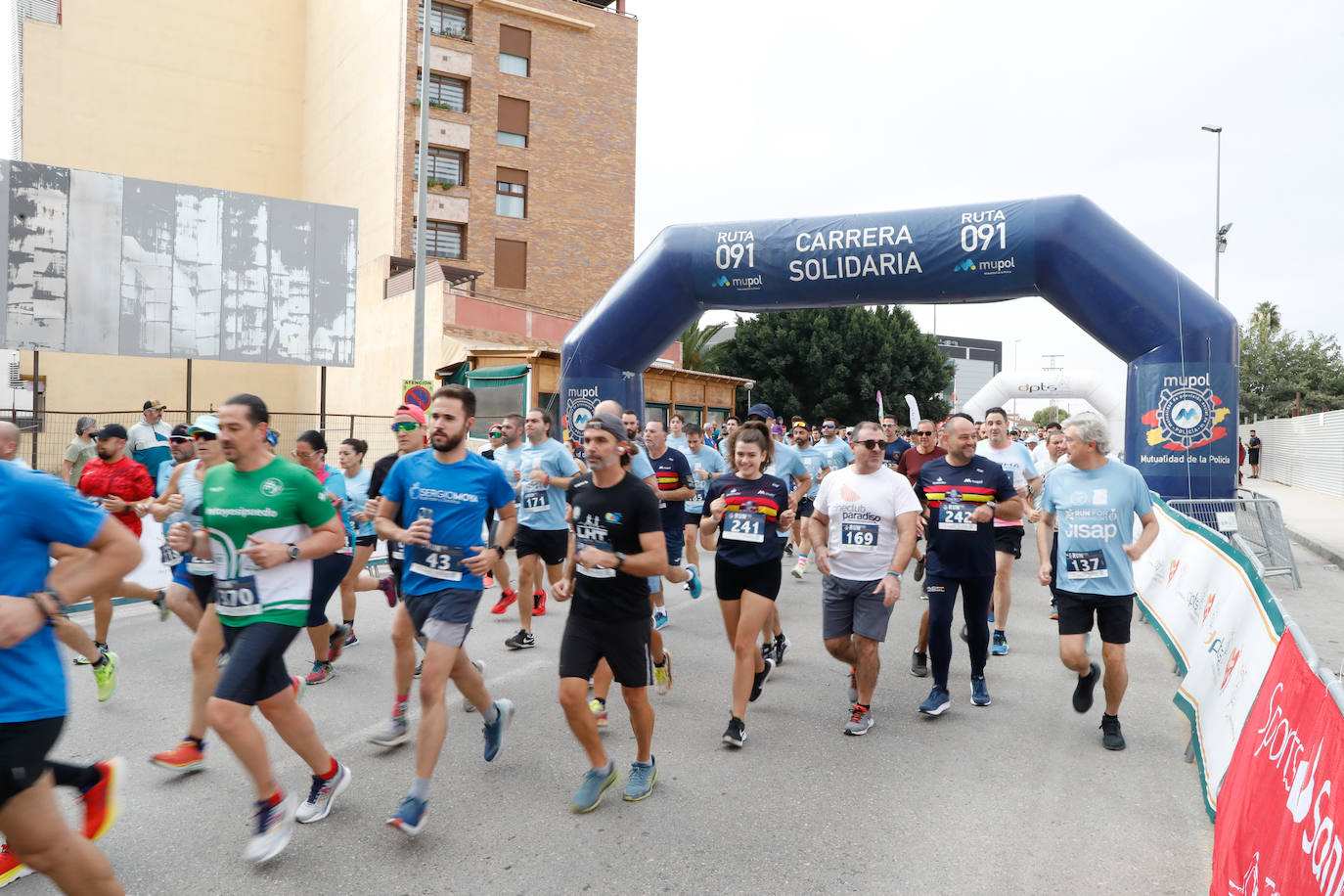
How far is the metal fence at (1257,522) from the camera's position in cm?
999

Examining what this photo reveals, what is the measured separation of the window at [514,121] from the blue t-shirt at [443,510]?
106ft

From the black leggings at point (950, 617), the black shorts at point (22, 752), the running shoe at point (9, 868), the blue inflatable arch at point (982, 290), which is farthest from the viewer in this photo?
the blue inflatable arch at point (982, 290)

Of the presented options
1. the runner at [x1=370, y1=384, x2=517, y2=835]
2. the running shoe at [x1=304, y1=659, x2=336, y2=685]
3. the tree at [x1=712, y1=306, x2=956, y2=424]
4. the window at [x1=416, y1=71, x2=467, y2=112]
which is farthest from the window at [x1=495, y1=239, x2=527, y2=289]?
the runner at [x1=370, y1=384, x2=517, y2=835]

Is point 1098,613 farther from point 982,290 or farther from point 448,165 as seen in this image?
point 448,165

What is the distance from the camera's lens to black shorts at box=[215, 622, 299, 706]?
3598 millimetres

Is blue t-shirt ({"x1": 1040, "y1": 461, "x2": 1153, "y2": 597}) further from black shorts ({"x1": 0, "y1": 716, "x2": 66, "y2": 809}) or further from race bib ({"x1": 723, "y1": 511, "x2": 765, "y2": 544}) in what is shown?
black shorts ({"x1": 0, "y1": 716, "x2": 66, "y2": 809})

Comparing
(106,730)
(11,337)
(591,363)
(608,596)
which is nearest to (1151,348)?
(591,363)

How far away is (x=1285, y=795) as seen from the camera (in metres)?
2.71

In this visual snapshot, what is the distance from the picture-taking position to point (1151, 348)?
10164 millimetres

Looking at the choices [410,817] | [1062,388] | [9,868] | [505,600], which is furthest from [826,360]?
[9,868]

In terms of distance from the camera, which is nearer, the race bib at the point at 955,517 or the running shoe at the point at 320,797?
the running shoe at the point at 320,797

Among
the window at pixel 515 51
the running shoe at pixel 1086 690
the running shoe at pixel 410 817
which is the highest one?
the window at pixel 515 51

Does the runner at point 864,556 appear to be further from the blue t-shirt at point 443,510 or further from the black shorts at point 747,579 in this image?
the blue t-shirt at point 443,510

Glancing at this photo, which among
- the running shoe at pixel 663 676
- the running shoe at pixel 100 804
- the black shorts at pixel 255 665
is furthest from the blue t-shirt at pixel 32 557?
the running shoe at pixel 663 676
